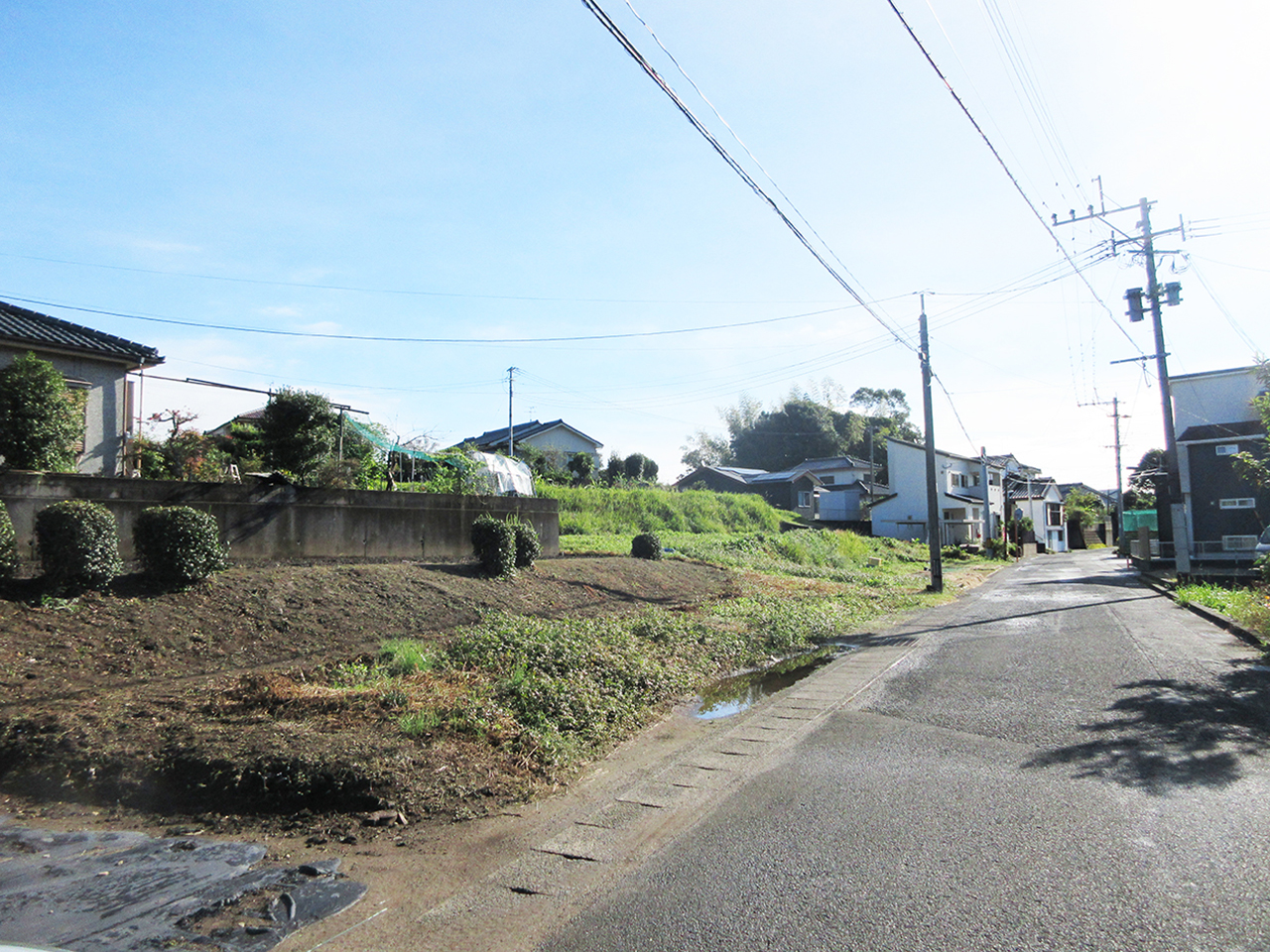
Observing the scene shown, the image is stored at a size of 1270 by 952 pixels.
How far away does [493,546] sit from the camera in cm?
1234

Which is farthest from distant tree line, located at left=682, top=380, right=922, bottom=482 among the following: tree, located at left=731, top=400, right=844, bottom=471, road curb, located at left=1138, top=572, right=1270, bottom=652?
road curb, located at left=1138, top=572, right=1270, bottom=652

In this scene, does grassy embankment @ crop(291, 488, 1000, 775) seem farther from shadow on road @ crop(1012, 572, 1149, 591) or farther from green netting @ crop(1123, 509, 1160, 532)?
green netting @ crop(1123, 509, 1160, 532)

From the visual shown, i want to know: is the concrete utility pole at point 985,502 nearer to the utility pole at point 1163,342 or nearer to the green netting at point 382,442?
the utility pole at point 1163,342

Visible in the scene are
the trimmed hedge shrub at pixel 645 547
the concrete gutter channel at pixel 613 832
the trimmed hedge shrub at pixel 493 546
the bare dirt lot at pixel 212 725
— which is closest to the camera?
the concrete gutter channel at pixel 613 832

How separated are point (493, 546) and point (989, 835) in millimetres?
9189

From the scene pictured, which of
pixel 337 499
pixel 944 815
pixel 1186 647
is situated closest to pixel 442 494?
pixel 337 499

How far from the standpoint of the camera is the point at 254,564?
10.4 m

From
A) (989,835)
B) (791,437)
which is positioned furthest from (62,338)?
(791,437)

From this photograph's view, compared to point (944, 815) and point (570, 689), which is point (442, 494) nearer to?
point (570, 689)

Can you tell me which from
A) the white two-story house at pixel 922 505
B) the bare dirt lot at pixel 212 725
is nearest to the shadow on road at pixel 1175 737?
the bare dirt lot at pixel 212 725

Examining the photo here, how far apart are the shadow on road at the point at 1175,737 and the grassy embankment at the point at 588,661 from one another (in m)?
3.77

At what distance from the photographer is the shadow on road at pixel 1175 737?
17.1 feet

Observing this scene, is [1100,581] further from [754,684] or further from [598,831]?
[598,831]

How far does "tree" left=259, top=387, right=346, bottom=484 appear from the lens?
11844 millimetres
